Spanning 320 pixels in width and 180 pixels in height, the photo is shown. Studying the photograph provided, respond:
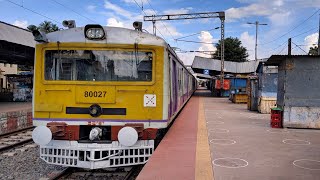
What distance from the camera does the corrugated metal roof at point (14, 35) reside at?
15.8 meters

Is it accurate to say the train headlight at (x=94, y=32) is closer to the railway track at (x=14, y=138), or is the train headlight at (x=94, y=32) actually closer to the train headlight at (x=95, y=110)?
the train headlight at (x=95, y=110)

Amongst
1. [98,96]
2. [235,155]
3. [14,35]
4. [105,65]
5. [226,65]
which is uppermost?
[226,65]

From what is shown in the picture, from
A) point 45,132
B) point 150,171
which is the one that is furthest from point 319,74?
point 45,132

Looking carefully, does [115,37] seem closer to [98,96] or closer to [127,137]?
[98,96]

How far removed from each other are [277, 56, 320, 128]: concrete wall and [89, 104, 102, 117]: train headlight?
6.54m

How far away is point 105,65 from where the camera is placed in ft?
21.6

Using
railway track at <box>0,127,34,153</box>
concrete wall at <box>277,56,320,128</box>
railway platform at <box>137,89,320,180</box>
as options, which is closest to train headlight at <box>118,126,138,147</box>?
railway platform at <box>137,89,320,180</box>

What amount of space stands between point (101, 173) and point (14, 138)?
5.94m

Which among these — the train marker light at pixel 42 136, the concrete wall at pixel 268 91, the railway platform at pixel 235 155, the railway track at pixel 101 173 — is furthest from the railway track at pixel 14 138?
the concrete wall at pixel 268 91

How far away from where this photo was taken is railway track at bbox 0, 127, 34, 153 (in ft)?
32.5

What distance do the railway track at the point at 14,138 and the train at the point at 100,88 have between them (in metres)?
3.80

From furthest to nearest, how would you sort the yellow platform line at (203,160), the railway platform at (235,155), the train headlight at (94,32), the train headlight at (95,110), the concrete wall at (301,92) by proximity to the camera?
the concrete wall at (301,92), the train headlight at (94,32), the train headlight at (95,110), the railway platform at (235,155), the yellow platform line at (203,160)

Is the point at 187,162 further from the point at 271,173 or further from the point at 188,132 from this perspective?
the point at 188,132

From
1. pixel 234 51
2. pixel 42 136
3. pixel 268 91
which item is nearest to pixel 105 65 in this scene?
pixel 42 136
